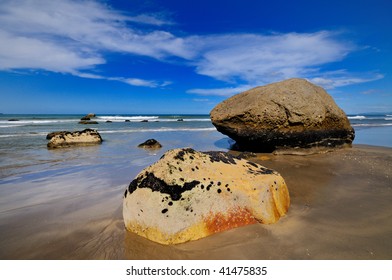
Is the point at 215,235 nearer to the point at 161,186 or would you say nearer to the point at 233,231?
the point at 233,231

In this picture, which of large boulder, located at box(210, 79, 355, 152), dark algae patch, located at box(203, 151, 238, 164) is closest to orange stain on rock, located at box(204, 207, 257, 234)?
dark algae patch, located at box(203, 151, 238, 164)

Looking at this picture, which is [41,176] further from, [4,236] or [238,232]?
[238,232]

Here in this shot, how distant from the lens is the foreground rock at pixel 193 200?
100 inches

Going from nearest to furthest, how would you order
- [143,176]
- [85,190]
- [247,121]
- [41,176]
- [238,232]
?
[238,232]
[143,176]
[85,190]
[41,176]
[247,121]

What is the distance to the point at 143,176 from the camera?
A: 286cm

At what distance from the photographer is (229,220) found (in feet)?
8.86

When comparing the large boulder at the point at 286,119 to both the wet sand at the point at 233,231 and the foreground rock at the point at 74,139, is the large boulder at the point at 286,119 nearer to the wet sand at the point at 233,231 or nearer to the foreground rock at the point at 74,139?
the wet sand at the point at 233,231

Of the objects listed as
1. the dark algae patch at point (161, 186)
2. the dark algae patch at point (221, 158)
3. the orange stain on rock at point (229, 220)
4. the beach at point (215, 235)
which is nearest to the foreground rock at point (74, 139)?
the beach at point (215, 235)

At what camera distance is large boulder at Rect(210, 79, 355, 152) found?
22.5 feet

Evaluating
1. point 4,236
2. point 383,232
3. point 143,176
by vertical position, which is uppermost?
point 143,176

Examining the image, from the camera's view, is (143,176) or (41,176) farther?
(41,176)

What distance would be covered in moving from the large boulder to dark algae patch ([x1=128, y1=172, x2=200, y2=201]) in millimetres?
4778
